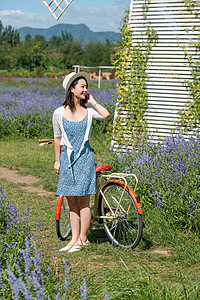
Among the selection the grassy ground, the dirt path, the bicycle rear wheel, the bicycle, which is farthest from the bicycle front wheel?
the dirt path

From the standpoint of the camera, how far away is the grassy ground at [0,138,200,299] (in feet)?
9.80

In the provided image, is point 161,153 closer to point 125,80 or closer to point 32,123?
point 125,80

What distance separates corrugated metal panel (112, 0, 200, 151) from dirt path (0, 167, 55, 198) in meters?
1.86

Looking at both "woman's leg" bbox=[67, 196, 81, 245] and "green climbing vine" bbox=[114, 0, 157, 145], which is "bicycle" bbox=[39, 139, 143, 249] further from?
"green climbing vine" bbox=[114, 0, 157, 145]

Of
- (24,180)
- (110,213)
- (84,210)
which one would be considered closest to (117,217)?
(110,213)

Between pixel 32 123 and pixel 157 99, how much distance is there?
17.6ft

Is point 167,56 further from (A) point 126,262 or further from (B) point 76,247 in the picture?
(A) point 126,262

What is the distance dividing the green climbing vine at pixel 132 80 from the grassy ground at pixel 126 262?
2321mm

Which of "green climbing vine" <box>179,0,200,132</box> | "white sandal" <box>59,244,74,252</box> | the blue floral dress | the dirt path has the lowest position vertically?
"white sandal" <box>59,244,74,252</box>

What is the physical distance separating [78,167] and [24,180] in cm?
385

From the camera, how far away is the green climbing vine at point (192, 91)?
7.93m

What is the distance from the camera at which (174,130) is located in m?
8.13

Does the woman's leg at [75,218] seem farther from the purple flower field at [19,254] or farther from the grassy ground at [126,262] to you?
the purple flower field at [19,254]

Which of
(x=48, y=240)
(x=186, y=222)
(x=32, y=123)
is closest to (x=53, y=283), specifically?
(x=48, y=240)
